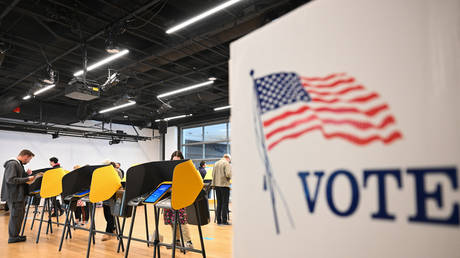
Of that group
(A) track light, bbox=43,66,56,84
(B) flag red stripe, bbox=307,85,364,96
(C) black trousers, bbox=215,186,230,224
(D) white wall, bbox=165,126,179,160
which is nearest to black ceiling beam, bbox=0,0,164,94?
(A) track light, bbox=43,66,56,84

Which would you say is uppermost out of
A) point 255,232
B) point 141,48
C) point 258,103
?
point 141,48

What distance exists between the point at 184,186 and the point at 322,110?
197cm

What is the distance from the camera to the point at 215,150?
45.1 feet

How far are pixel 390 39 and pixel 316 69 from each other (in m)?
0.17

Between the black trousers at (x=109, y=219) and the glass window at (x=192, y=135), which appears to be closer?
the black trousers at (x=109, y=219)

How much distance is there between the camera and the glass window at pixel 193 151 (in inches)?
560

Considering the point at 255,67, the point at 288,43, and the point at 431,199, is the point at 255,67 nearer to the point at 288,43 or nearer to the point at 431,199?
the point at 288,43

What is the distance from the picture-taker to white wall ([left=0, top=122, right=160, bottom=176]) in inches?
433

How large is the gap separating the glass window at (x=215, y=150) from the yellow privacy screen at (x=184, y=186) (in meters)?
10.8

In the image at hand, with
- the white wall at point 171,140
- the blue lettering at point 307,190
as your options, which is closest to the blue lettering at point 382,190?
the blue lettering at point 307,190

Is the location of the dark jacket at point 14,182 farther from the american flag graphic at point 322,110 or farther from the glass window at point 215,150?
the glass window at point 215,150

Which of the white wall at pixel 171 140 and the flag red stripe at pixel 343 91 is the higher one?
the white wall at pixel 171 140

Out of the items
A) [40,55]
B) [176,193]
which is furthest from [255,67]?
[40,55]

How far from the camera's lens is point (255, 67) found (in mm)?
852
